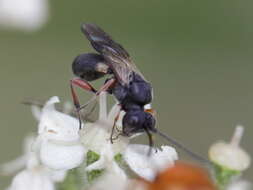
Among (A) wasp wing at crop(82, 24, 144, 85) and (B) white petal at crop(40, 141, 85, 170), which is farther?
(A) wasp wing at crop(82, 24, 144, 85)

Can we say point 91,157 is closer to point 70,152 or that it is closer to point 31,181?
point 70,152

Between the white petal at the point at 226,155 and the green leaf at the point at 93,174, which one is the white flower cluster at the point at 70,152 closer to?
the green leaf at the point at 93,174

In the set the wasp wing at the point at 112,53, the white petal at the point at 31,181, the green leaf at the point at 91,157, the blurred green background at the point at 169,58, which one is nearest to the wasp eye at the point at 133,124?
the green leaf at the point at 91,157

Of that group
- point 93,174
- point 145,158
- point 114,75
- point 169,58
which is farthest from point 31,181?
point 169,58

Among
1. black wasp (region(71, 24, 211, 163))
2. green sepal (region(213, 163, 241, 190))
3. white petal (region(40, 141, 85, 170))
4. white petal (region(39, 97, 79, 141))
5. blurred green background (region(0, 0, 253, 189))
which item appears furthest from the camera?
blurred green background (region(0, 0, 253, 189))

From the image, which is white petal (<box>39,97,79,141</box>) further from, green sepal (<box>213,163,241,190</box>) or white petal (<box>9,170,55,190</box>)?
green sepal (<box>213,163,241,190</box>)

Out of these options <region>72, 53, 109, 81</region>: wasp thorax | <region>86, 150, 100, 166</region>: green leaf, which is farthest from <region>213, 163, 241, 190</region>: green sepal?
<region>72, 53, 109, 81</region>: wasp thorax

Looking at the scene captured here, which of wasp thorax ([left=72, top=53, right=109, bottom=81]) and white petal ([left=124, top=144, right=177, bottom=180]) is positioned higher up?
wasp thorax ([left=72, top=53, right=109, bottom=81])

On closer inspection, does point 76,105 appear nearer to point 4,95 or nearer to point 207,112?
point 4,95
